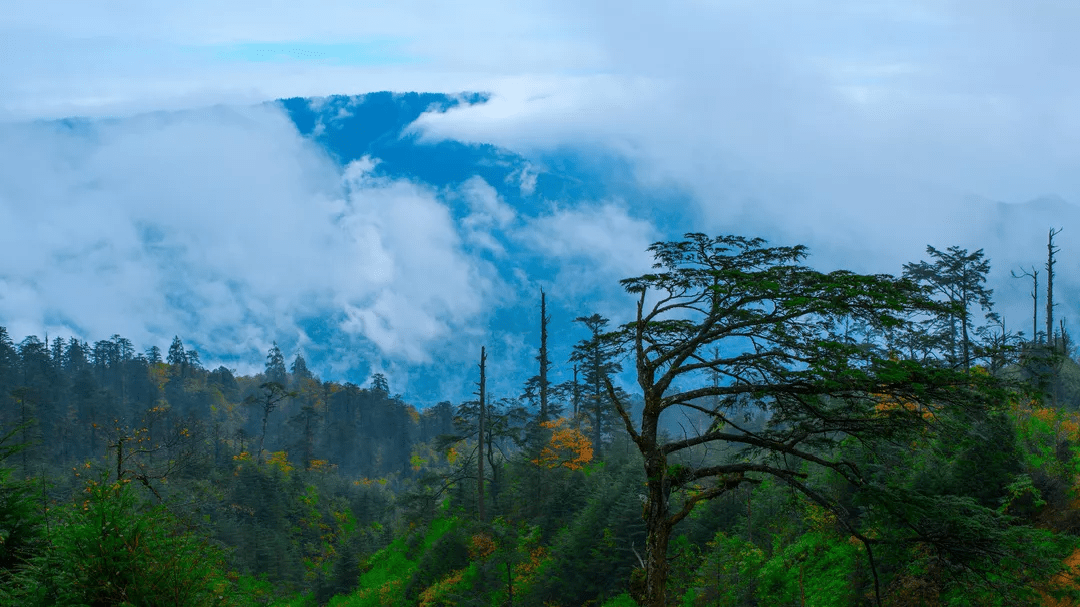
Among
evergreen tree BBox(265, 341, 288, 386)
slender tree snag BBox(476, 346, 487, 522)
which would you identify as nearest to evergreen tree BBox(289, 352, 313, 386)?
evergreen tree BBox(265, 341, 288, 386)

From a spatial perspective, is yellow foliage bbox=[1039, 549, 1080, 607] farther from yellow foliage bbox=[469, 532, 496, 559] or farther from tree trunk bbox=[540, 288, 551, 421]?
tree trunk bbox=[540, 288, 551, 421]

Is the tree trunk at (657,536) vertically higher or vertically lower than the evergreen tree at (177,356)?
lower

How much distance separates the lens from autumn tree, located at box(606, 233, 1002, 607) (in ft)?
28.0

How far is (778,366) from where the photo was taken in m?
9.55

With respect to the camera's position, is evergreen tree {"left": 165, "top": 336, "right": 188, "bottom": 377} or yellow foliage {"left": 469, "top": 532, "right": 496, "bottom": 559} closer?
yellow foliage {"left": 469, "top": 532, "right": 496, "bottom": 559}

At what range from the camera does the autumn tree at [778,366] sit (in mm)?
8547

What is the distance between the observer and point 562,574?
24.4 meters

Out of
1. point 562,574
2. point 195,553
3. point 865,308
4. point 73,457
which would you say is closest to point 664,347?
point 865,308

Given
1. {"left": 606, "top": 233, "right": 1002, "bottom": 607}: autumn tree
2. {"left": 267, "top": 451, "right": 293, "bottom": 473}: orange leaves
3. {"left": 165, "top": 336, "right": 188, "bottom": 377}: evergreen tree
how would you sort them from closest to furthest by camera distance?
{"left": 606, "top": 233, "right": 1002, "bottom": 607}: autumn tree < {"left": 267, "top": 451, "right": 293, "bottom": 473}: orange leaves < {"left": 165, "top": 336, "right": 188, "bottom": 377}: evergreen tree

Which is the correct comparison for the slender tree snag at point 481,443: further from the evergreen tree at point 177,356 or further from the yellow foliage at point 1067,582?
the evergreen tree at point 177,356

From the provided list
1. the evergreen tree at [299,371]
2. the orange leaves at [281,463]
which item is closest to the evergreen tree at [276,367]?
the evergreen tree at [299,371]

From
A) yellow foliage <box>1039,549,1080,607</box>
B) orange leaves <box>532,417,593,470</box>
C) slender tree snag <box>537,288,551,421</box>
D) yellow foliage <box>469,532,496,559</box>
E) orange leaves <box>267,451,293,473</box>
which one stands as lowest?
yellow foliage <box>469,532,496,559</box>

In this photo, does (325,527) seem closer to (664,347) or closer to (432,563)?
(432,563)

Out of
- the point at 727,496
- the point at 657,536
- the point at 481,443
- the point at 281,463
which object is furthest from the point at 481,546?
the point at 281,463
